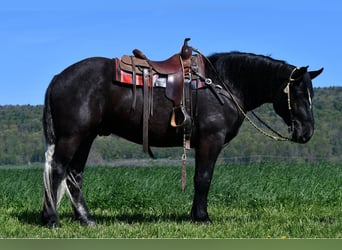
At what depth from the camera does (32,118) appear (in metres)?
148

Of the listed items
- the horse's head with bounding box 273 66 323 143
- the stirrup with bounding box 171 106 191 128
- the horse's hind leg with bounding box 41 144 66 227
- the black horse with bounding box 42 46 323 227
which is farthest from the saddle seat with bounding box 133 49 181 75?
the horse's hind leg with bounding box 41 144 66 227

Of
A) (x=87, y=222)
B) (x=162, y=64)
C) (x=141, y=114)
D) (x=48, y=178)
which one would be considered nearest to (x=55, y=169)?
(x=48, y=178)

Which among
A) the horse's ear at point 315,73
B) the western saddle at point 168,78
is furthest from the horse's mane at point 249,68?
the western saddle at point 168,78

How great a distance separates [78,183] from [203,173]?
6.15 ft

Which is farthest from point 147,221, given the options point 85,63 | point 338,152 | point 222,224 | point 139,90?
point 338,152

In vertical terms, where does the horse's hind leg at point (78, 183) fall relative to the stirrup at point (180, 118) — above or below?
below

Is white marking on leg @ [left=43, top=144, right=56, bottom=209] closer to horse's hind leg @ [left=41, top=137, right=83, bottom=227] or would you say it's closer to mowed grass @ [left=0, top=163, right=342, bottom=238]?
horse's hind leg @ [left=41, top=137, right=83, bottom=227]

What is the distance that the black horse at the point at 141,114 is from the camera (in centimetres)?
787

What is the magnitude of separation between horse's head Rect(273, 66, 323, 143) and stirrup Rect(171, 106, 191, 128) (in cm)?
153

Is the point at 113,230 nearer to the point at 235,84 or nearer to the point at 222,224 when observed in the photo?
the point at 222,224

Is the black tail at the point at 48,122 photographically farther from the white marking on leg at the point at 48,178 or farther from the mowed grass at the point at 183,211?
the mowed grass at the point at 183,211

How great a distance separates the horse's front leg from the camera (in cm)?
796

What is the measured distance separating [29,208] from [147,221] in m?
2.87

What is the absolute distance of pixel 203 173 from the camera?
8.03m
